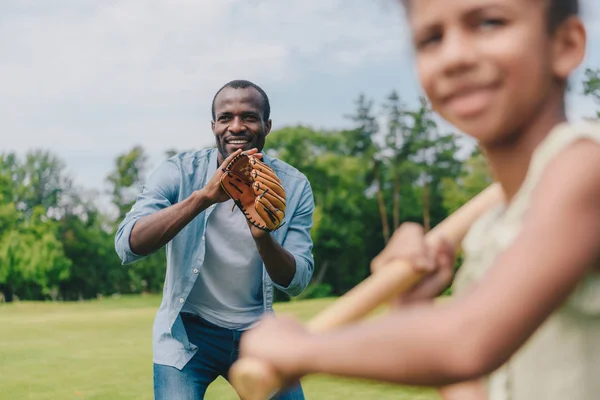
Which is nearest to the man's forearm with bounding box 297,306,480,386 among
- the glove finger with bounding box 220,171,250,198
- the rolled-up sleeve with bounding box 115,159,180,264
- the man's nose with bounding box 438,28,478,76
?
the man's nose with bounding box 438,28,478,76

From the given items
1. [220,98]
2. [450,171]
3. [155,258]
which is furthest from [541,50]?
[155,258]

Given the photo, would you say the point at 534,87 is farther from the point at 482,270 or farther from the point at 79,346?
the point at 79,346

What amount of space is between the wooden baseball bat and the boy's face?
0.25m

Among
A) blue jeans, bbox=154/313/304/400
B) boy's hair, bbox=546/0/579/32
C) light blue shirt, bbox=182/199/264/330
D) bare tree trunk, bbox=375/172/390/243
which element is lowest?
bare tree trunk, bbox=375/172/390/243

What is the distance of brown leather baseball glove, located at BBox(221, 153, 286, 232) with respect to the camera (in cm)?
370

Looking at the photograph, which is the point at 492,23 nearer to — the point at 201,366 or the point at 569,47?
the point at 569,47

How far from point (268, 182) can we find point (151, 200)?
Result: 2.69 ft

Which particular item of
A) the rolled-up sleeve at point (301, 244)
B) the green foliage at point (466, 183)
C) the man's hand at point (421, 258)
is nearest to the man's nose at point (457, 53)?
the man's hand at point (421, 258)

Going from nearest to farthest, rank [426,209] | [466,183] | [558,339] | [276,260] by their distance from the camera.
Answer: [558,339], [276,260], [466,183], [426,209]

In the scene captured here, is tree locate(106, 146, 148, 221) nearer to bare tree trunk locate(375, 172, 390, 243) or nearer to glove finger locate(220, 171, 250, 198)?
bare tree trunk locate(375, 172, 390, 243)

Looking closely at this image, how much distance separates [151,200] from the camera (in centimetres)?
423

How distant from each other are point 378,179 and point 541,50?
160ft

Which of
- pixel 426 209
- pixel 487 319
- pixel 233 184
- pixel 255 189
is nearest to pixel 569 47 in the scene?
pixel 487 319

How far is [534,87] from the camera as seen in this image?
3.86ft
